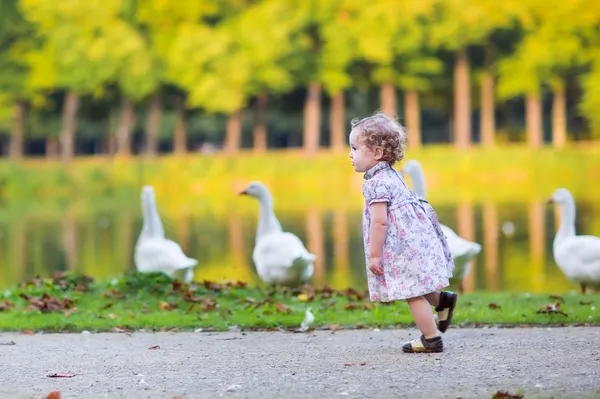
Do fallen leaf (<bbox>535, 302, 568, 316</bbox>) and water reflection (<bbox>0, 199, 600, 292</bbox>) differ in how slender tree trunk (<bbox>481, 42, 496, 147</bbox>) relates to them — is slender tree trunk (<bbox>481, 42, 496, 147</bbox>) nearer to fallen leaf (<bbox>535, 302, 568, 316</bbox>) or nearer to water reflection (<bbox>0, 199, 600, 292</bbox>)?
water reflection (<bbox>0, 199, 600, 292</bbox>)

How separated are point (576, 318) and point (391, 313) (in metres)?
1.35

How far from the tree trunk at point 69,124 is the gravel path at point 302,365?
3622cm

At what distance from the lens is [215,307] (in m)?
8.61

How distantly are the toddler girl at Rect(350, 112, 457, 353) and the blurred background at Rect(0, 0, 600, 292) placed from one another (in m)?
19.9

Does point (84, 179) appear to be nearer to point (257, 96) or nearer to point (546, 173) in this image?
point (257, 96)

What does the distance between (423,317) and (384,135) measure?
3.42 feet

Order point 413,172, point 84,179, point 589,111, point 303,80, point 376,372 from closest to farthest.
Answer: point 376,372 < point 413,172 < point 84,179 < point 589,111 < point 303,80

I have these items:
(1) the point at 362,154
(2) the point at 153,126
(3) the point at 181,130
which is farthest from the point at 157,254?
(3) the point at 181,130

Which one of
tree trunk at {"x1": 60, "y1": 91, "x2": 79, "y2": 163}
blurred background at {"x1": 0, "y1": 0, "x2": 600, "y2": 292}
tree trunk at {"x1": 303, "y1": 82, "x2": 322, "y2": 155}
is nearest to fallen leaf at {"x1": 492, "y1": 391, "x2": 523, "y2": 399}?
blurred background at {"x1": 0, "y1": 0, "x2": 600, "y2": 292}

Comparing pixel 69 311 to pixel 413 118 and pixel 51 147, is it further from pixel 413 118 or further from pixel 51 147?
pixel 51 147

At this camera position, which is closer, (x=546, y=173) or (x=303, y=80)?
(x=546, y=173)

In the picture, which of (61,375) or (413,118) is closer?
(61,375)

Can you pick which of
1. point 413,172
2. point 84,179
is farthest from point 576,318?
point 84,179

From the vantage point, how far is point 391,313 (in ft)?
27.0
